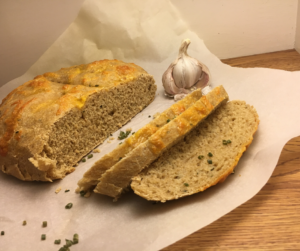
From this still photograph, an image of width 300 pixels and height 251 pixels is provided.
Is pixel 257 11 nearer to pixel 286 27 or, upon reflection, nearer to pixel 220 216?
pixel 286 27

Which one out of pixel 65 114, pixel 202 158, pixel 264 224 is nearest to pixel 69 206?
pixel 65 114

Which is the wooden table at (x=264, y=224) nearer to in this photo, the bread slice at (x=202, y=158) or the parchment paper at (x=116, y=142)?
the parchment paper at (x=116, y=142)

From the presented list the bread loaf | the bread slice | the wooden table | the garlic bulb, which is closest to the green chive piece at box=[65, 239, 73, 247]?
the bread slice

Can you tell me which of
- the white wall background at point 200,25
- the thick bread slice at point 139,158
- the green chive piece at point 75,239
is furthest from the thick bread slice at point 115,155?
the white wall background at point 200,25

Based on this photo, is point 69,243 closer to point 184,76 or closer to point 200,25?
point 184,76

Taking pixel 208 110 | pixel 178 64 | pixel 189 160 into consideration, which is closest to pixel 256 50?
pixel 178 64

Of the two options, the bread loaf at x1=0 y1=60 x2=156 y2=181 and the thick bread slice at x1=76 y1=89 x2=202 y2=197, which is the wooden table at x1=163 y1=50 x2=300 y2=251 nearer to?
the thick bread slice at x1=76 y1=89 x2=202 y2=197
